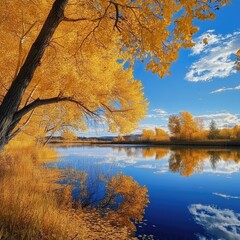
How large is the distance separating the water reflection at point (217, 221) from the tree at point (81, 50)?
4.99 m

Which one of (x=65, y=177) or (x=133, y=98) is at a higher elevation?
(x=133, y=98)

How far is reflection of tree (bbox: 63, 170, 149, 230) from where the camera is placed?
31.1 ft

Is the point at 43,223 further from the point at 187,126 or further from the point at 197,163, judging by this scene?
the point at 187,126

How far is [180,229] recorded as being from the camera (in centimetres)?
848

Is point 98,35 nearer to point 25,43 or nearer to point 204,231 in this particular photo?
point 25,43

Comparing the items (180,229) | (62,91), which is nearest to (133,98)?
(62,91)

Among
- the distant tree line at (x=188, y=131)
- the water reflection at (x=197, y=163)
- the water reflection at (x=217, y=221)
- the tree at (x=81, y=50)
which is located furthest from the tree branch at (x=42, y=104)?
the distant tree line at (x=188, y=131)

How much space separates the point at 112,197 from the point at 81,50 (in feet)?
20.7

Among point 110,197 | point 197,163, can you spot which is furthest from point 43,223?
point 197,163

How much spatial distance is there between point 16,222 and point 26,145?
69.7ft

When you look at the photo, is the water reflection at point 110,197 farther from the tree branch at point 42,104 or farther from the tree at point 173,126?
the tree at point 173,126

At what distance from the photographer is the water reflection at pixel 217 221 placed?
7982 millimetres

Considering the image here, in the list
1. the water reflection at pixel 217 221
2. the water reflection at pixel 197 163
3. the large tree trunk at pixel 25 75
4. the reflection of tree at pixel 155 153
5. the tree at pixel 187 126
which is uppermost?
the tree at pixel 187 126

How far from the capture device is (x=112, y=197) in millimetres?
11945
